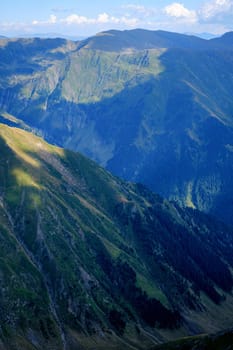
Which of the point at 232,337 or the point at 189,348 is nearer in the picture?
the point at 232,337

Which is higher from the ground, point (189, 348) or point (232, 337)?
point (232, 337)

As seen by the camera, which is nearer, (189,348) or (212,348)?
(212,348)

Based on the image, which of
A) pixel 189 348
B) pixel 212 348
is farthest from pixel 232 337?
pixel 189 348

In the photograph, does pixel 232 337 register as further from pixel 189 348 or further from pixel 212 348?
pixel 189 348
